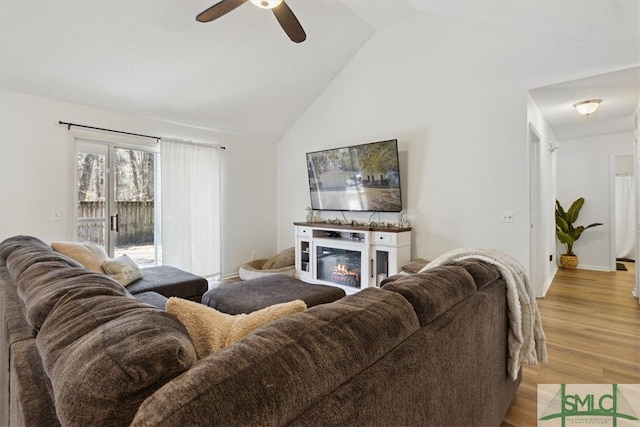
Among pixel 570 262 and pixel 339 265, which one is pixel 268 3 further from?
pixel 570 262

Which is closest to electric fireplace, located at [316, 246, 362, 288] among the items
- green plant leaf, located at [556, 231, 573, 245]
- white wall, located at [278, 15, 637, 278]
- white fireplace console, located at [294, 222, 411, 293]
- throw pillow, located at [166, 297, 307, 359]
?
white fireplace console, located at [294, 222, 411, 293]

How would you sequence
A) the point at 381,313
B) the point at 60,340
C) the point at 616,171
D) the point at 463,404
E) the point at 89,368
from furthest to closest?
the point at 616,171, the point at 463,404, the point at 381,313, the point at 60,340, the point at 89,368

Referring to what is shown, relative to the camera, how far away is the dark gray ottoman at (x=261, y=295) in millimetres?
2325

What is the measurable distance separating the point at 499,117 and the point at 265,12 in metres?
2.78

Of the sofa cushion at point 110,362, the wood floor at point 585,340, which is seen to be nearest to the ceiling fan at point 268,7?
the sofa cushion at point 110,362

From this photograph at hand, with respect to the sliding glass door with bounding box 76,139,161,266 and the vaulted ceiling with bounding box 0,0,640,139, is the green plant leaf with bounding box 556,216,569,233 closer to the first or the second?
the vaulted ceiling with bounding box 0,0,640,139

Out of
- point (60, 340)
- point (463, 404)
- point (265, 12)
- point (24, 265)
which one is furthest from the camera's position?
point (265, 12)

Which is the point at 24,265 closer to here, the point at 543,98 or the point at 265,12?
the point at 265,12

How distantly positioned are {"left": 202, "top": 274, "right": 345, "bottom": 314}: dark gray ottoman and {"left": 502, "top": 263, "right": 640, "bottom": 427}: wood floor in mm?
1378

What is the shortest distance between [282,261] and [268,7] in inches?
139

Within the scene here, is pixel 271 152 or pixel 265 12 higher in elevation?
pixel 265 12

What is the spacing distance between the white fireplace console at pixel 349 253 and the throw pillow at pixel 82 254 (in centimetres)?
262

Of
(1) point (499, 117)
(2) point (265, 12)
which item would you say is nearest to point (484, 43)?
(1) point (499, 117)

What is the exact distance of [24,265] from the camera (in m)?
1.50
